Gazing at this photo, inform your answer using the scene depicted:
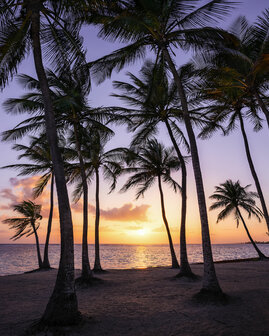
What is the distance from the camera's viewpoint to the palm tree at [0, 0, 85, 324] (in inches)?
211

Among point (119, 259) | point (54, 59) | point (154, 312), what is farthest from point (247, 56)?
point (119, 259)

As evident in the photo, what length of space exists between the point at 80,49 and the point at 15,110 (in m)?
4.88

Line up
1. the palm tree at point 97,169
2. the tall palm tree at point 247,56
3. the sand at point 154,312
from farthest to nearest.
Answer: the palm tree at point 97,169, the tall palm tree at point 247,56, the sand at point 154,312

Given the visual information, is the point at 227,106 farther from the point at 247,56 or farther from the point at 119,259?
the point at 119,259

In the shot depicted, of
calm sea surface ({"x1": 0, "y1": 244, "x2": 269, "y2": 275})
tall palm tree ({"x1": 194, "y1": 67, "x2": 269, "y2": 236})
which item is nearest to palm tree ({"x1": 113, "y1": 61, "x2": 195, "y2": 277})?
tall palm tree ({"x1": 194, "y1": 67, "x2": 269, "y2": 236})

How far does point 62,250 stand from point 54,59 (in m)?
5.78

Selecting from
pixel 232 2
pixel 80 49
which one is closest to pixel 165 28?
pixel 232 2

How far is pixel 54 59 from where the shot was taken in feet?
25.3

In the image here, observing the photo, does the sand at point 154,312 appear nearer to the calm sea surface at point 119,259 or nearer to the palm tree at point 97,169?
the palm tree at point 97,169

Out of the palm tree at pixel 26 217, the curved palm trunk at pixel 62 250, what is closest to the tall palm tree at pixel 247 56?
the curved palm trunk at pixel 62 250

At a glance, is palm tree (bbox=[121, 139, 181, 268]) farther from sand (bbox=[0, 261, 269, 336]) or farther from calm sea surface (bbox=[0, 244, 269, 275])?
calm sea surface (bbox=[0, 244, 269, 275])

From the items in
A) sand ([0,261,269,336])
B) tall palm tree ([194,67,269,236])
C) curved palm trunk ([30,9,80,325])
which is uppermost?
tall palm tree ([194,67,269,236])

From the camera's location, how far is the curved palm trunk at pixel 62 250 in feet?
17.2

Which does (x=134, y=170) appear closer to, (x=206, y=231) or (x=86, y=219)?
(x=86, y=219)
